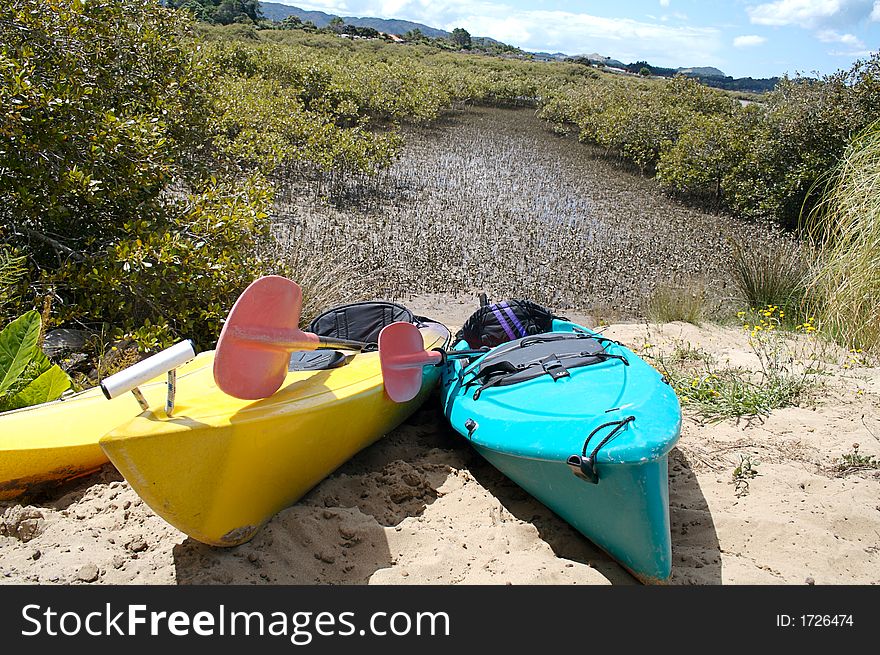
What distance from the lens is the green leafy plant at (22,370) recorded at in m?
3.44

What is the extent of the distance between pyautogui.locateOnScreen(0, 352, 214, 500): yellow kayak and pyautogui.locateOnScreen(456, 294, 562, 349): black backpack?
1.78 m

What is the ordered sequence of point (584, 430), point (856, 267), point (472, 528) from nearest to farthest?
point (584, 430) < point (472, 528) < point (856, 267)

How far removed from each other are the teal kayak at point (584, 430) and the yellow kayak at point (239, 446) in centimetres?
65

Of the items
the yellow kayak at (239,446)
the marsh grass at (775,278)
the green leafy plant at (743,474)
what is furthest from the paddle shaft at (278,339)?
the marsh grass at (775,278)

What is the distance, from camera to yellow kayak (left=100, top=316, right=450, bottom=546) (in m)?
2.49

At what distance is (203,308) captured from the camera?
4699mm

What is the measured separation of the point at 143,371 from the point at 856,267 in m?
5.00

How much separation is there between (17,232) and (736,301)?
662cm

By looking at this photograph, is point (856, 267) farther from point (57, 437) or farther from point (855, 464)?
point (57, 437)

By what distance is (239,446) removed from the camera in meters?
2.72

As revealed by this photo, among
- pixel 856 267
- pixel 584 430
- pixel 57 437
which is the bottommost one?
pixel 57 437

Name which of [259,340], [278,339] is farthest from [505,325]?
[259,340]

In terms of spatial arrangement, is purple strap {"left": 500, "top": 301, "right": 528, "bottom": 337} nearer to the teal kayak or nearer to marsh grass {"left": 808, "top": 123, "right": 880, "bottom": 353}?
the teal kayak

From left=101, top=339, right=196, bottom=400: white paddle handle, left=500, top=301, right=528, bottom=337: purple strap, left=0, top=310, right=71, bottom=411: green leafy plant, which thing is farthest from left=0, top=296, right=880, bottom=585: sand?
left=500, top=301, right=528, bottom=337: purple strap
